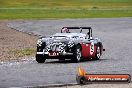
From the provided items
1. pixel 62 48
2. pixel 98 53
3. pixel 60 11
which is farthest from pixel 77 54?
pixel 60 11

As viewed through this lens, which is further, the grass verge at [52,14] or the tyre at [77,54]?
the grass verge at [52,14]

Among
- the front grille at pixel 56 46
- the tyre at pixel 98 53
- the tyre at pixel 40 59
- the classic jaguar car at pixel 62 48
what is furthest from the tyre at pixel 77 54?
the tyre at pixel 98 53

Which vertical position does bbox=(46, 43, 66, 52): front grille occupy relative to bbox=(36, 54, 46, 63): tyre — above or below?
above

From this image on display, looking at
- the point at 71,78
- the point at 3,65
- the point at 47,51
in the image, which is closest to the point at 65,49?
the point at 47,51

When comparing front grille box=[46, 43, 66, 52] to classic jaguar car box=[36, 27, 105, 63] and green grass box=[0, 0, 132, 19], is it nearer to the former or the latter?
classic jaguar car box=[36, 27, 105, 63]

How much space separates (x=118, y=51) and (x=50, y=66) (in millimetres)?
8347

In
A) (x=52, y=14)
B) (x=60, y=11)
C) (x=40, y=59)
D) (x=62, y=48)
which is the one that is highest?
(x=60, y=11)

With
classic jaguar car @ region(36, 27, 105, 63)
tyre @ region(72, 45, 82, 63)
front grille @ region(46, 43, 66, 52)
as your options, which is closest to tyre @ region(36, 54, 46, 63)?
classic jaguar car @ region(36, 27, 105, 63)

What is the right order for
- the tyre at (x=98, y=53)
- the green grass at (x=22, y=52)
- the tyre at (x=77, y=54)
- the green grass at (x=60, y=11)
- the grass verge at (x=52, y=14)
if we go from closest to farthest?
the tyre at (x=77, y=54) → the tyre at (x=98, y=53) → the green grass at (x=22, y=52) → the grass verge at (x=52, y=14) → the green grass at (x=60, y=11)

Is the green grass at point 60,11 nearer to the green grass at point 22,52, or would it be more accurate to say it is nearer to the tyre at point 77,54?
the green grass at point 22,52

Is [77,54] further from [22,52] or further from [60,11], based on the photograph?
[60,11]

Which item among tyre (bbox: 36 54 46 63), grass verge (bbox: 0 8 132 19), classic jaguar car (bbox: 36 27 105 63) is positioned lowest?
tyre (bbox: 36 54 46 63)

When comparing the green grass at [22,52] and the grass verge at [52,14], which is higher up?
the grass verge at [52,14]

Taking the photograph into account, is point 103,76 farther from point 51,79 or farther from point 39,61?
point 39,61
